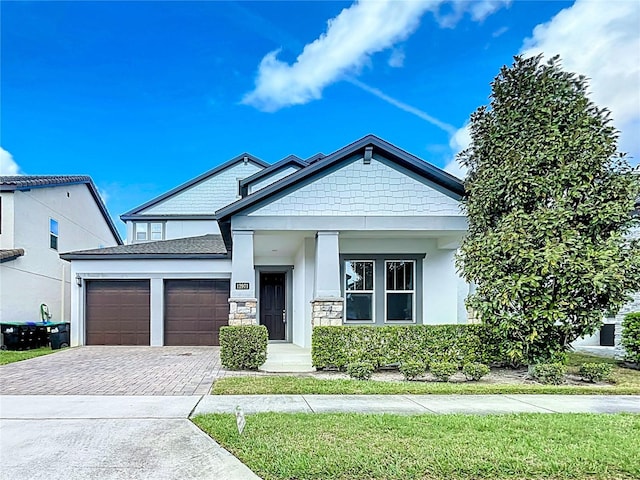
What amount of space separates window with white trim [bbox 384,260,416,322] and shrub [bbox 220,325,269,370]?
4628mm

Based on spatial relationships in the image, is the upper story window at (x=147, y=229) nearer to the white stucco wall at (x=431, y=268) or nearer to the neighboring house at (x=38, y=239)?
the neighboring house at (x=38, y=239)

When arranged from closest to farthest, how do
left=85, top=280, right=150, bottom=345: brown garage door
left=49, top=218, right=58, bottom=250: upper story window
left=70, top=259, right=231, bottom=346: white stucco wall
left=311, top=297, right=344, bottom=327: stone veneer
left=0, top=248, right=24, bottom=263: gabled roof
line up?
left=311, top=297, right=344, bottom=327: stone veneer → left=0, top=248, right=24, bottom=263: gabled roof → left=70, top=259, right=231, bottom=346: white stucco wall → left=85, top=280, right=150, bottom=345: brown garage door → left=49, top=218, right=58, bottom=250: upper story window

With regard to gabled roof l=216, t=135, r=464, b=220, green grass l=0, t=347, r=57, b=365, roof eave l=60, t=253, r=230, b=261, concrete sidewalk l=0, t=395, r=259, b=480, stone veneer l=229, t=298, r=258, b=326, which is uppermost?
gabled roof l=216, t=135, r=464, b=220

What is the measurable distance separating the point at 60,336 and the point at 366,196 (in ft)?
36.2

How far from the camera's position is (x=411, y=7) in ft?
42.6

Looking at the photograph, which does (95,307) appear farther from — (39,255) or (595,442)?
(595,442)

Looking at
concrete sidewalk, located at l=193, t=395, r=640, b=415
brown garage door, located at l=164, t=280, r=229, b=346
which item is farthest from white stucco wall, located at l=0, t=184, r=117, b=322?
concrete sidewalk, located at l=193, t=395, r=640, b=415

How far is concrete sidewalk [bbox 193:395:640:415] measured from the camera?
6.01 m

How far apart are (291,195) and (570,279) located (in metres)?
6.33

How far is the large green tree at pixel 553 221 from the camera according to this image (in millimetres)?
8477

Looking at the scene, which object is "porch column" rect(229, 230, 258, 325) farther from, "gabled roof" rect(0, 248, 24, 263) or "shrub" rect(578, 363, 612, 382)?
"gabled roof" rect(0, 248, 24, 263)

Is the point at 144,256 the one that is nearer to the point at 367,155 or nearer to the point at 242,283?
the point at 242,283

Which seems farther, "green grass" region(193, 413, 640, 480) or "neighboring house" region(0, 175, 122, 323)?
"neighboring house" region(0, 175, 122, 323)

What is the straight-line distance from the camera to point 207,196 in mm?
22953
